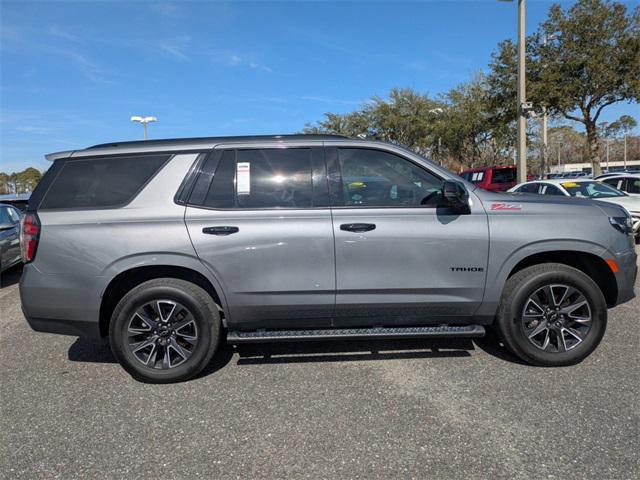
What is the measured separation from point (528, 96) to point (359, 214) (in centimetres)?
1648

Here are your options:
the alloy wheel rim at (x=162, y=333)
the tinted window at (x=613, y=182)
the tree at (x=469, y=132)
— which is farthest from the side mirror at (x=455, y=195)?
the tree at (x=469, y=132)

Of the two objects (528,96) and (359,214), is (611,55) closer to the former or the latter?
(528,96)

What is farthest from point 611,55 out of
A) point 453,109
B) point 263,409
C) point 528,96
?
point 263,409

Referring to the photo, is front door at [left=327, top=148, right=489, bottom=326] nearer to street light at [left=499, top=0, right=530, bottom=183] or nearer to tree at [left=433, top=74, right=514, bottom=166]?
street light at [left=499, top=0, right=530, bottom=183]

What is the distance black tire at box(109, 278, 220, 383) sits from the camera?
140 inches

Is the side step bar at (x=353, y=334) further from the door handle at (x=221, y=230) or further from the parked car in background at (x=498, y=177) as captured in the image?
the parked car in background at (x=498, y=177)

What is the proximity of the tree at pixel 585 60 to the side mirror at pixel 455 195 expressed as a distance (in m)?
15.9

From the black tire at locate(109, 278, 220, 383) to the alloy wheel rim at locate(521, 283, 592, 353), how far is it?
8.26 ft

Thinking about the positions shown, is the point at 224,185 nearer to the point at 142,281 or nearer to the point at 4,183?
the point at 142,281

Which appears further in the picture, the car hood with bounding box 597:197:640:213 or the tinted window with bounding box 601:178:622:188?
the tinted window with bounding box 601:178:622:188

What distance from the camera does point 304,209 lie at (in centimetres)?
363

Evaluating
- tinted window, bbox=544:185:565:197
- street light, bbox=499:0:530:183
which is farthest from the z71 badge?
street light, bbox=499:0:530:183

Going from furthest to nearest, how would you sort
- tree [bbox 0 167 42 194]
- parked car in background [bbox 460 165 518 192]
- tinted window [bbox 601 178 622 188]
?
tree [bbox 0 167 42 194] < parked car in background [bbox 460 165 518 192] < tinted window [bbox 601 178 622 188]


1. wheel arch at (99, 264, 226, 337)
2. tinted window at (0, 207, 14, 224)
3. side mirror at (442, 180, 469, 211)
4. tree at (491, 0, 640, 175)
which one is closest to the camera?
side mirror at (442, 180, 469, 211)
